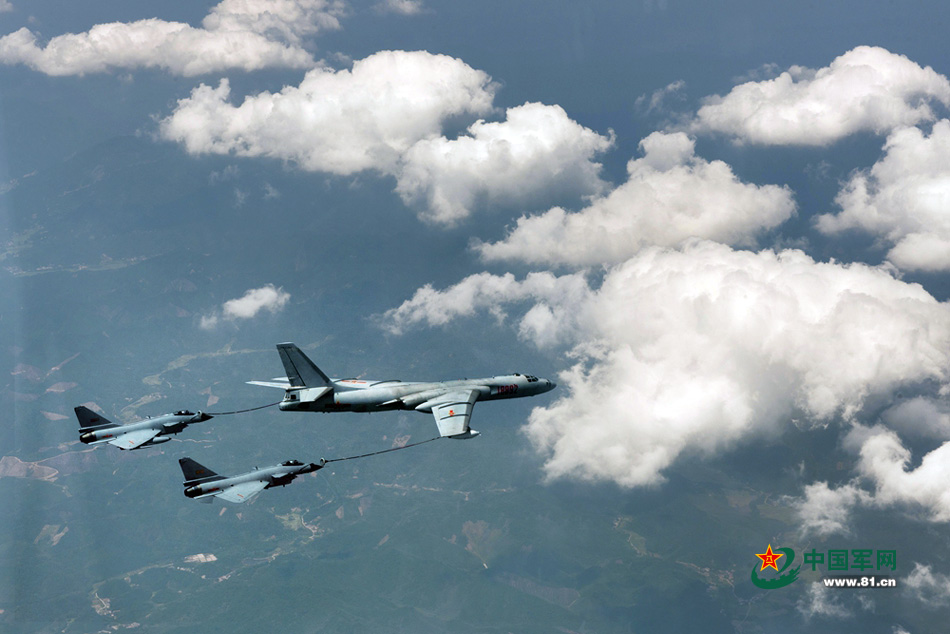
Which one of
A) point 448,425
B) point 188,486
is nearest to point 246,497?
point 188,486

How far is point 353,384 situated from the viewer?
209 feet

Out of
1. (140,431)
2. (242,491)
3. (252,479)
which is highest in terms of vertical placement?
(140,431)

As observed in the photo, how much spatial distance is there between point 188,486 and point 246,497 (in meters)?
12.7

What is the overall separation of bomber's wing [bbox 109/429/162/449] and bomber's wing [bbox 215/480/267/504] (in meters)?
10.8

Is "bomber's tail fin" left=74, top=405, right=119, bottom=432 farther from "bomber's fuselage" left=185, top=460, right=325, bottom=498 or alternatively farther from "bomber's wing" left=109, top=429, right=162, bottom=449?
"bomber's fuselage" left=185, top=460, right=325, bottom=498

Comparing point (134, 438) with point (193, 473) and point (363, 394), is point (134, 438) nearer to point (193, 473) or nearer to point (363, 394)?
point (193, 473)

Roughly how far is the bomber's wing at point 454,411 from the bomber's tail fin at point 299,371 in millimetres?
→ 12051

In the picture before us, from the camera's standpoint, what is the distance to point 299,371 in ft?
198

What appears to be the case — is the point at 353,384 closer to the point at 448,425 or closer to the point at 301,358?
the point at 301,358

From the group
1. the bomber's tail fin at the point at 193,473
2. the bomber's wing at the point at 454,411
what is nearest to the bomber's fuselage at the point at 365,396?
the bomber's wing at the point at 454,411

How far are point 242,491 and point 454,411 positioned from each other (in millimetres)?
27482

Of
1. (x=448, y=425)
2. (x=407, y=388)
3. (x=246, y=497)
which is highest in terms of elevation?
(x=407, y=388)

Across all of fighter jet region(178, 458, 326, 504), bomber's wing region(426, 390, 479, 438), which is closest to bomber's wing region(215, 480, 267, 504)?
fighter jet region(178, 458, 326, 504)

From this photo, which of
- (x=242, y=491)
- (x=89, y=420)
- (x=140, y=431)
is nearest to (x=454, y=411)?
(x=242, y=491)
